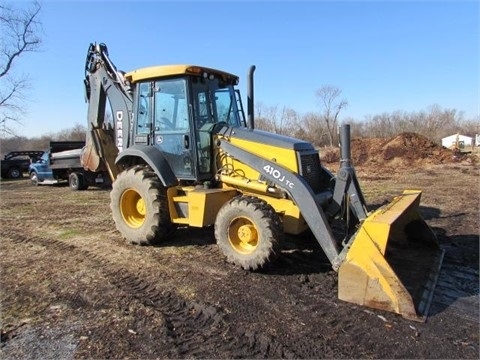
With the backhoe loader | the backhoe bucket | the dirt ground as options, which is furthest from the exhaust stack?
the backhoe bucket

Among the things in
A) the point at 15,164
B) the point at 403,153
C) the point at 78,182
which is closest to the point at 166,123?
the point at 78,182

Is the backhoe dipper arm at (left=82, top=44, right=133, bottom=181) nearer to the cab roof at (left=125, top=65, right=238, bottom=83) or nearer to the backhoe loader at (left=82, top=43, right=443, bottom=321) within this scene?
the backhoe loader at (left=82, top=43, right=443, bottom=321)

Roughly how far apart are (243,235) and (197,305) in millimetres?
1324

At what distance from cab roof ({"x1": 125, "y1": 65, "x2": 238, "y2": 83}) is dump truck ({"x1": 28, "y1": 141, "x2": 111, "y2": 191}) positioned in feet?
28.4

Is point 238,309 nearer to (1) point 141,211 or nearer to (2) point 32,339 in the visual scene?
(2) point 32,339

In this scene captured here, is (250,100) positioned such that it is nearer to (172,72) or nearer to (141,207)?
(172,72)

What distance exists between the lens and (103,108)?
844 centimetres

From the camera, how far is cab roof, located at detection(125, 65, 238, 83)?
21.2 feet

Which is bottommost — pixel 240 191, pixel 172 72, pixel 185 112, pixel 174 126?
pixel 240 191

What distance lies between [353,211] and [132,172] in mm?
3516

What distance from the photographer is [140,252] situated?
21.8 feet

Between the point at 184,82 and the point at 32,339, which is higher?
the point at 184,82

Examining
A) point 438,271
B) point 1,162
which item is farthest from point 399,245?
point 1,162

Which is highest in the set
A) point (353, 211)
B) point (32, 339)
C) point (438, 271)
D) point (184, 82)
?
point (184, 82)
